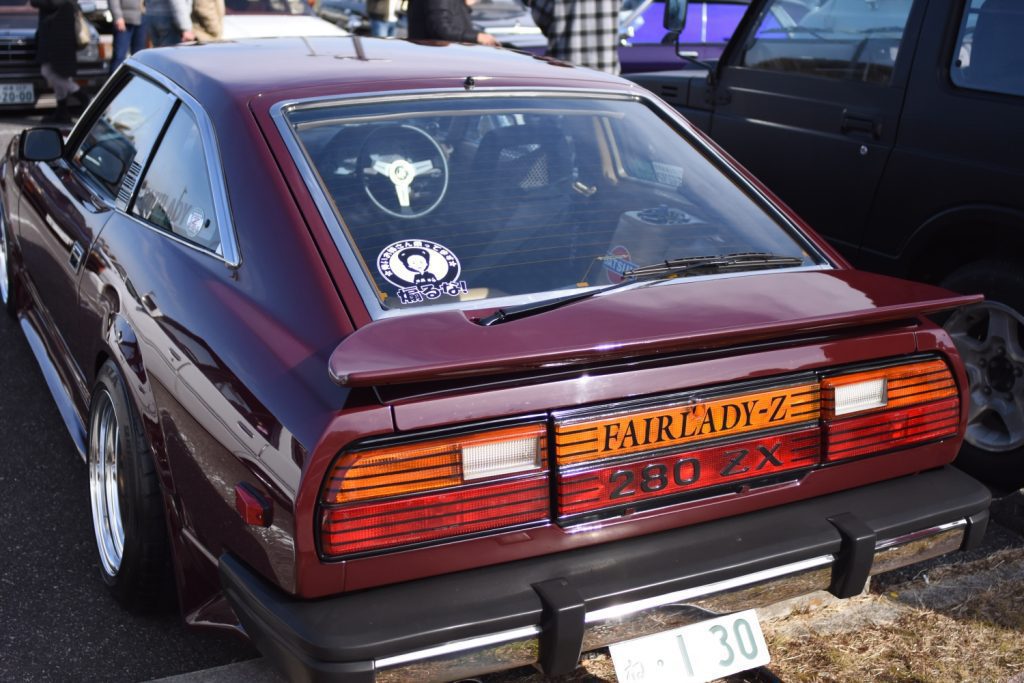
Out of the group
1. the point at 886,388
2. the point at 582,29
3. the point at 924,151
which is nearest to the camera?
the point at 886,388

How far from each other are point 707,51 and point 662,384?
835 cm

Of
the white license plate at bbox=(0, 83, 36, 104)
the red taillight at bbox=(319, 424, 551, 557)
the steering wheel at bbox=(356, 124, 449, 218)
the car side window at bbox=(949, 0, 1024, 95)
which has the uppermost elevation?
the car side window at bbox=(949, 0, 1024, 95)

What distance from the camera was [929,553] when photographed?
2.53m

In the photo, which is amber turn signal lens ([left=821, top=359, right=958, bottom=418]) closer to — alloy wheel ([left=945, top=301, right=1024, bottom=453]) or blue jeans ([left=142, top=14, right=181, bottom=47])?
alloy wheel ([left=945, top=301, right=1024, bottom=453])

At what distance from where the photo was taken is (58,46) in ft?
31.8

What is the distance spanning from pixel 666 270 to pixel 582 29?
4.15 meters

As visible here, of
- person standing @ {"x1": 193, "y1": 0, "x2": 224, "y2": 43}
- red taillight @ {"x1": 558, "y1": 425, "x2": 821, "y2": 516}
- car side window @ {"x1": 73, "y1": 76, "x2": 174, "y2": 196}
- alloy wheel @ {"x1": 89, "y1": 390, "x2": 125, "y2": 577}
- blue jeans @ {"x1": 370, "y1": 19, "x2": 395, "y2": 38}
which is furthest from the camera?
blue jeans @ {"x1": 370, "y1": 19, "x2": 395, "y2": 38}

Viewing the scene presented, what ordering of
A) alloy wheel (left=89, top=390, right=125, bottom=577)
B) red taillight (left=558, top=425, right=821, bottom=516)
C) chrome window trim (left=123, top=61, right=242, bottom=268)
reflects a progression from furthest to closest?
alloy wheel (left=89, top=390, right=125, bottom=577) → chrome window trim (left=123, top=61, right=242, bottom=268) → red taillight (left=558, top=425, right=821, bottom=516)

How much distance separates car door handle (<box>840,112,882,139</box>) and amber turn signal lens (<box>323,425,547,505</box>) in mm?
2613

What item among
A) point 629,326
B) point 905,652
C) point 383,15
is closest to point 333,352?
point 629,326

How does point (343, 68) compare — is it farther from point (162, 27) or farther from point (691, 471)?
point (162, 27)

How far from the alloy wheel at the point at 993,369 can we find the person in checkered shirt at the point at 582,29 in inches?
122

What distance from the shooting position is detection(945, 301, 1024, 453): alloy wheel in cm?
373

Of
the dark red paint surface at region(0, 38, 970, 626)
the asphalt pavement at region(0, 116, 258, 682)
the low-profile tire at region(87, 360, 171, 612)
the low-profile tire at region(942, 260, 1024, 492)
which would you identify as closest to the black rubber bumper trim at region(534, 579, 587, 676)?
the dark red paint surface at region(0, 38, 970, 626)
